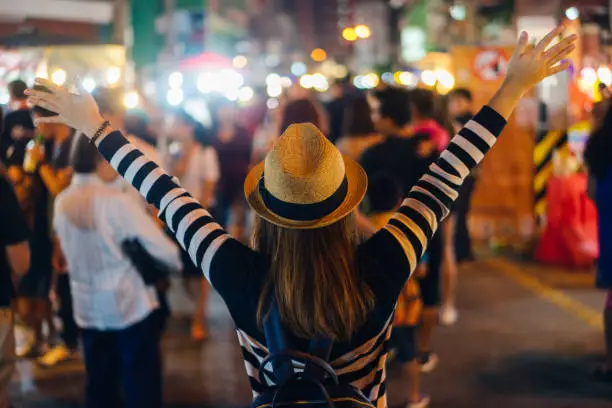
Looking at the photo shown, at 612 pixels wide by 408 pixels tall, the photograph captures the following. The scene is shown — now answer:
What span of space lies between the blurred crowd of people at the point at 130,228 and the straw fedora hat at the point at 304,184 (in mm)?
1968

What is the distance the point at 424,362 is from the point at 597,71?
715 centimetres

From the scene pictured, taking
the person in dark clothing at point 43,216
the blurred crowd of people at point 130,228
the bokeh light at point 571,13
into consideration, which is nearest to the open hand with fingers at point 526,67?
the blurred crowd of people at point 130,228

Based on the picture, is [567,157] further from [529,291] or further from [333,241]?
[333,241]

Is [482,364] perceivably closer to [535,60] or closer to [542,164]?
[535,60]

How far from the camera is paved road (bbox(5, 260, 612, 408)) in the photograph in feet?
18.2

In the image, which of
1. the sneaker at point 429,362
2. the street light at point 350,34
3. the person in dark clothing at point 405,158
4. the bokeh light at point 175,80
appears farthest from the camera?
the street light at point 350,34

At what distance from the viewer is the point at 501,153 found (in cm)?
1146

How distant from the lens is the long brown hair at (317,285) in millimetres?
2176

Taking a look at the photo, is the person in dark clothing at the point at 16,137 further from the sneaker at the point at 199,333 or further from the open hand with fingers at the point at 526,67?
the open hand with fingers at the point at 526,67

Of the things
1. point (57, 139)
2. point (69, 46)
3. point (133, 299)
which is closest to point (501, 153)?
point (69, 46)

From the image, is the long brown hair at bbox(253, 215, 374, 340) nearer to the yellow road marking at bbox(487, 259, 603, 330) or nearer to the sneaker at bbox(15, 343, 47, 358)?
the sneaker at bbox(15, 343, 47, 358)

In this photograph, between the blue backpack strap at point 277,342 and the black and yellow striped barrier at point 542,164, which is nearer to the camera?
the blue backpack strap at point 277,342

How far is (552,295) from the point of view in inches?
333

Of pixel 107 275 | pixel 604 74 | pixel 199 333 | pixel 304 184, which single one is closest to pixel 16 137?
pixel 199 333
